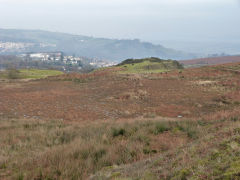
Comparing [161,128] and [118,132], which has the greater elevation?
[161,128]

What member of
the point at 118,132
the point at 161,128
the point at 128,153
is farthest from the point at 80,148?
the point at 161,128

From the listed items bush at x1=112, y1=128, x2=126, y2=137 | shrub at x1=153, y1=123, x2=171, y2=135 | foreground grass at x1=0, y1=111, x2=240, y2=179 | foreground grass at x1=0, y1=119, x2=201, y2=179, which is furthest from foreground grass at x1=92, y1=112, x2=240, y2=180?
bush at x1=112, y1=128, x2=126, y2=137

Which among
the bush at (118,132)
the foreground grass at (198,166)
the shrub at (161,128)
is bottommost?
the bush at (118,132)

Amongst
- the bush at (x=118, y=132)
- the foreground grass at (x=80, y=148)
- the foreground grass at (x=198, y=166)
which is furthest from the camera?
the bush at (x=118, y=132)

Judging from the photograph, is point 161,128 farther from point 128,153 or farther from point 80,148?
point 80,148

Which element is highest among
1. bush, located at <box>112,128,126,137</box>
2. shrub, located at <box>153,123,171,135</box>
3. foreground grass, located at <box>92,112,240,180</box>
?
foreground grass, located at <box>92,112,240,180</box>

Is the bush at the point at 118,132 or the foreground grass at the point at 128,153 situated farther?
the bush at the point at 118,132

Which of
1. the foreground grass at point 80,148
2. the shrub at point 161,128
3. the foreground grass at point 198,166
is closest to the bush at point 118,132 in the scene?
the foreground grass at point 80,148

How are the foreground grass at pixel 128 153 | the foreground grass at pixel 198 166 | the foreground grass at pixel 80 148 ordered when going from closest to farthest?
the foreground grass at pixel 198 166, the foreground grass at pixel 128 153, the foreground grass at pixel 80 148

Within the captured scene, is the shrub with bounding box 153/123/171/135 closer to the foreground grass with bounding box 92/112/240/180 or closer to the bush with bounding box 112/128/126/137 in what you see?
the bush with bounding box 112/128/126/137

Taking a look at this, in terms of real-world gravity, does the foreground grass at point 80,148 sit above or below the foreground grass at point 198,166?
below

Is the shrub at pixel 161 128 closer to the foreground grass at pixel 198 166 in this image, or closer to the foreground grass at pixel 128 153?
the foreground grass at pixel 128 153

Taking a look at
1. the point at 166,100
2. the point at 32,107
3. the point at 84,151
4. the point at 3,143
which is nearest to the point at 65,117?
the point at 32,107

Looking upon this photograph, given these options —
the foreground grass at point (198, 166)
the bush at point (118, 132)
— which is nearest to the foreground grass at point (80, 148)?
the bush at point (118, 132)
